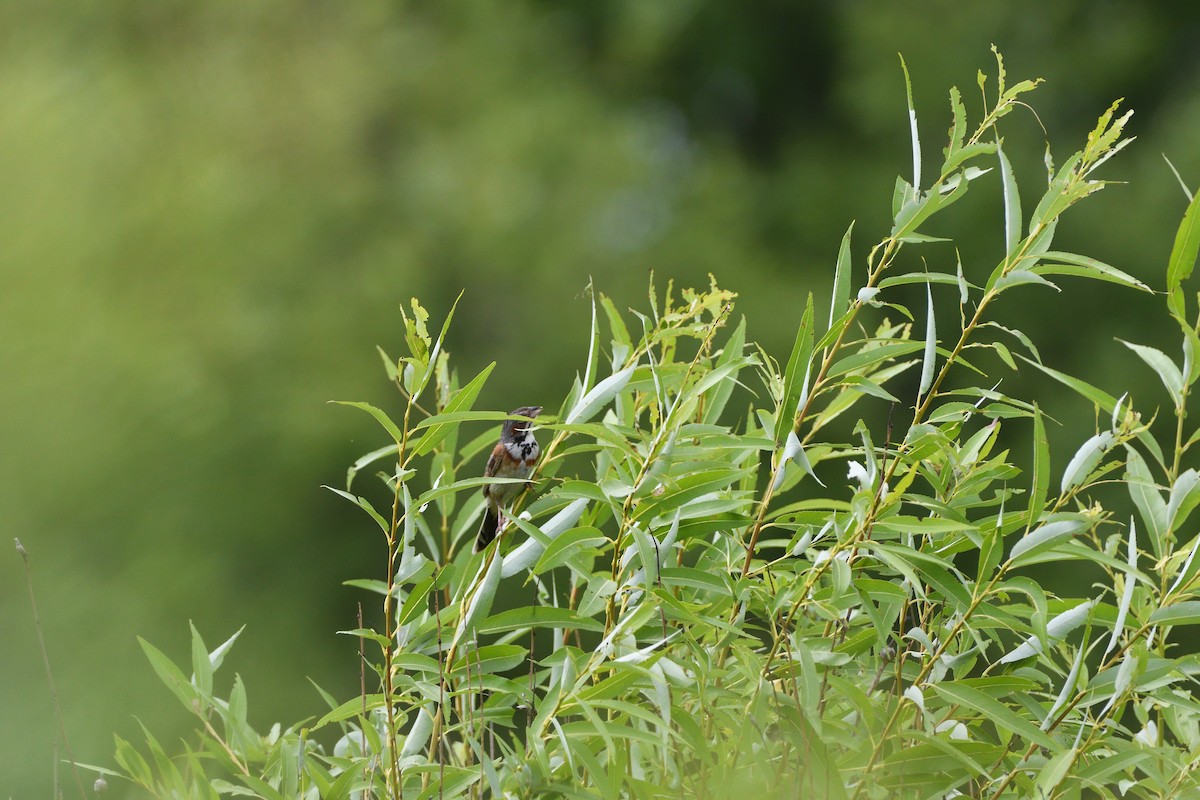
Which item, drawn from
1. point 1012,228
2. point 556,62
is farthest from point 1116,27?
point 1012,228

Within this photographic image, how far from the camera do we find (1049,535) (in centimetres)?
109

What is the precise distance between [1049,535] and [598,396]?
0.43m

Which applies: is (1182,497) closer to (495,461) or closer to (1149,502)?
(1149,502)

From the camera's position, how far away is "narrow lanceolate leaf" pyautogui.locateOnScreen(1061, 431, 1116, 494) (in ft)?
3.61

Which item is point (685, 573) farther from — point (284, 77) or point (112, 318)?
point (284, 77)

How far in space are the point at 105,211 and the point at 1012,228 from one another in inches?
210

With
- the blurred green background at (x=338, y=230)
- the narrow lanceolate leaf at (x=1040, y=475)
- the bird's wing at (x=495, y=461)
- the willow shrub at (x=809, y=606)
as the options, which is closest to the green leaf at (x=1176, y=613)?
the willow shrub at (x=809, y=606)

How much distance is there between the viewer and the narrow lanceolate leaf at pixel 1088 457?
3.61 feet

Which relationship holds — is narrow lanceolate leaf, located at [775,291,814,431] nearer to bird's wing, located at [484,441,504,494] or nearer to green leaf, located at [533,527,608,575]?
green leaf, located at [533,527,608,575]

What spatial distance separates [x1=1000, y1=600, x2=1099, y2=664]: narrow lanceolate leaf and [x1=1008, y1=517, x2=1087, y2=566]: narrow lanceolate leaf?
0.08 m

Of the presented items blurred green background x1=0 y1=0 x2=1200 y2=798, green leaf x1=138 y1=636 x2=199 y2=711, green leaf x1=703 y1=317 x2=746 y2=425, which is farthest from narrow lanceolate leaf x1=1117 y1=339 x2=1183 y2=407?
blurred green background x1=0 y1=0 x2=1200 y2=798

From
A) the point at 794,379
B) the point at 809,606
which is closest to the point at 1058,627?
the point at 809,606

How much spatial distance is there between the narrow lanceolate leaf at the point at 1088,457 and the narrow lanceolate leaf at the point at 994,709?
0.20 metres

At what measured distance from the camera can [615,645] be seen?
1.14m
